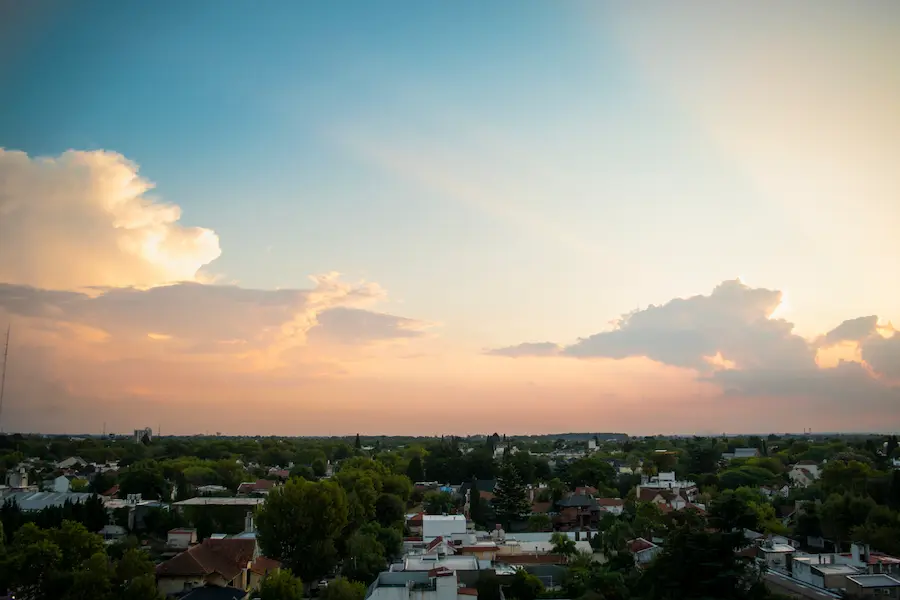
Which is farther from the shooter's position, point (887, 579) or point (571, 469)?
point (571, 469)

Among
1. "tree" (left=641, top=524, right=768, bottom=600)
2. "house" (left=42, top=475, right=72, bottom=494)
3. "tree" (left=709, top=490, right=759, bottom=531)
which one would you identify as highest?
"tree" (left=709, top=490, right=759, bottom=531)

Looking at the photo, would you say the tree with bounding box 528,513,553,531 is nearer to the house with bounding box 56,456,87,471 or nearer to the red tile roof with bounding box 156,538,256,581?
the red tile roof with bounding box 156,538,256,581

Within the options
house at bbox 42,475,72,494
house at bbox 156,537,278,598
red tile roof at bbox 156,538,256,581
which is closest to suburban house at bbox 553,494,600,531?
house at bbox 156,537,278,598

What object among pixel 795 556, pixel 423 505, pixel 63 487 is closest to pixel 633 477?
pixel 423 505

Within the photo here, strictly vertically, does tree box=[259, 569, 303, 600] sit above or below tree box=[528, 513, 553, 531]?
above

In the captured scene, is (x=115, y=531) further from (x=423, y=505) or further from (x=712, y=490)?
(x=712, y=490)

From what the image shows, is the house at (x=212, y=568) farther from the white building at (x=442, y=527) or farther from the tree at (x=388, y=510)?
the tree at (x=388, y=510)

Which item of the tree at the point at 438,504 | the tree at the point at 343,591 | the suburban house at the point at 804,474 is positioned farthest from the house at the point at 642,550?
the suburban house at the point at 804,474
